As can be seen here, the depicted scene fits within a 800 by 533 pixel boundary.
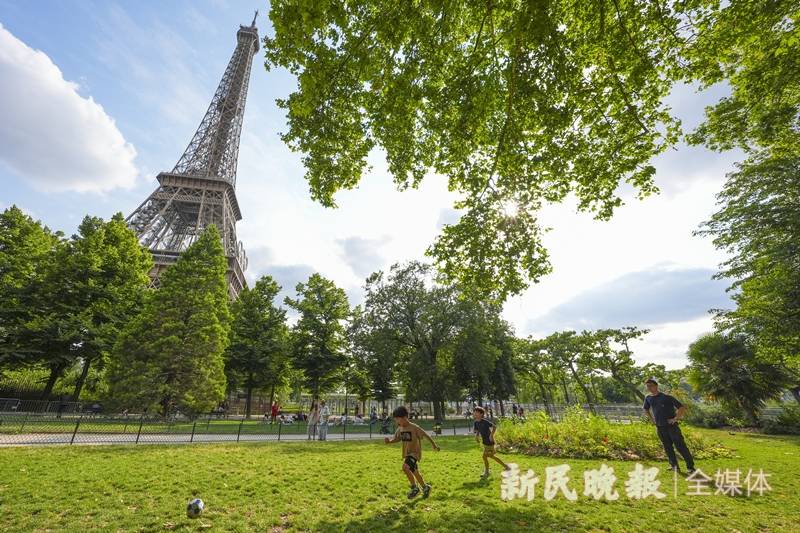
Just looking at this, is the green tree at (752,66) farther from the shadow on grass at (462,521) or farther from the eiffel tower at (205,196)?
the eiffel tower at (205,196)

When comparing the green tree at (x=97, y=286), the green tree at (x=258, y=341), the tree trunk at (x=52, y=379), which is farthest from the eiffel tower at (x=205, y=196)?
the tree trunk at (x=52, y=379)

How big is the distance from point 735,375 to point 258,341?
136 feet

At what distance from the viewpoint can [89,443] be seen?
12.7 meters

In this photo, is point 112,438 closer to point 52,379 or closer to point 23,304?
point 52,379

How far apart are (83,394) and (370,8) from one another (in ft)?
Answer: 144

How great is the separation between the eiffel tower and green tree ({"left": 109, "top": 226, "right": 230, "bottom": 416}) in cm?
1762

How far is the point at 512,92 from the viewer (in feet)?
24.1

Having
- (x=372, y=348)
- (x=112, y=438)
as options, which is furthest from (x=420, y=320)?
(x=112, y=438)

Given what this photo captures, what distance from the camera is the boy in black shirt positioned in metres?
7.43

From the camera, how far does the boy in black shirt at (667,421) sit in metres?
7.43

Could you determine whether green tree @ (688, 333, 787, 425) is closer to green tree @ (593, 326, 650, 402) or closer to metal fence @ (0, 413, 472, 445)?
green tree @ (593, 326, 650, 402)

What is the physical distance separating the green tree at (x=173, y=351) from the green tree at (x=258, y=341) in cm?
818

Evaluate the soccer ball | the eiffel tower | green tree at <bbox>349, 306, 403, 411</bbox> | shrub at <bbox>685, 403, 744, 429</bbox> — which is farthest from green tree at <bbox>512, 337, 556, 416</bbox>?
the soccer ball

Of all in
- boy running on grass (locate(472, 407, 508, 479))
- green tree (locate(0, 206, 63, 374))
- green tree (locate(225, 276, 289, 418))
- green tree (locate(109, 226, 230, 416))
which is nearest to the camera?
boy running on grass (locate(472, 407, 508, 479))
